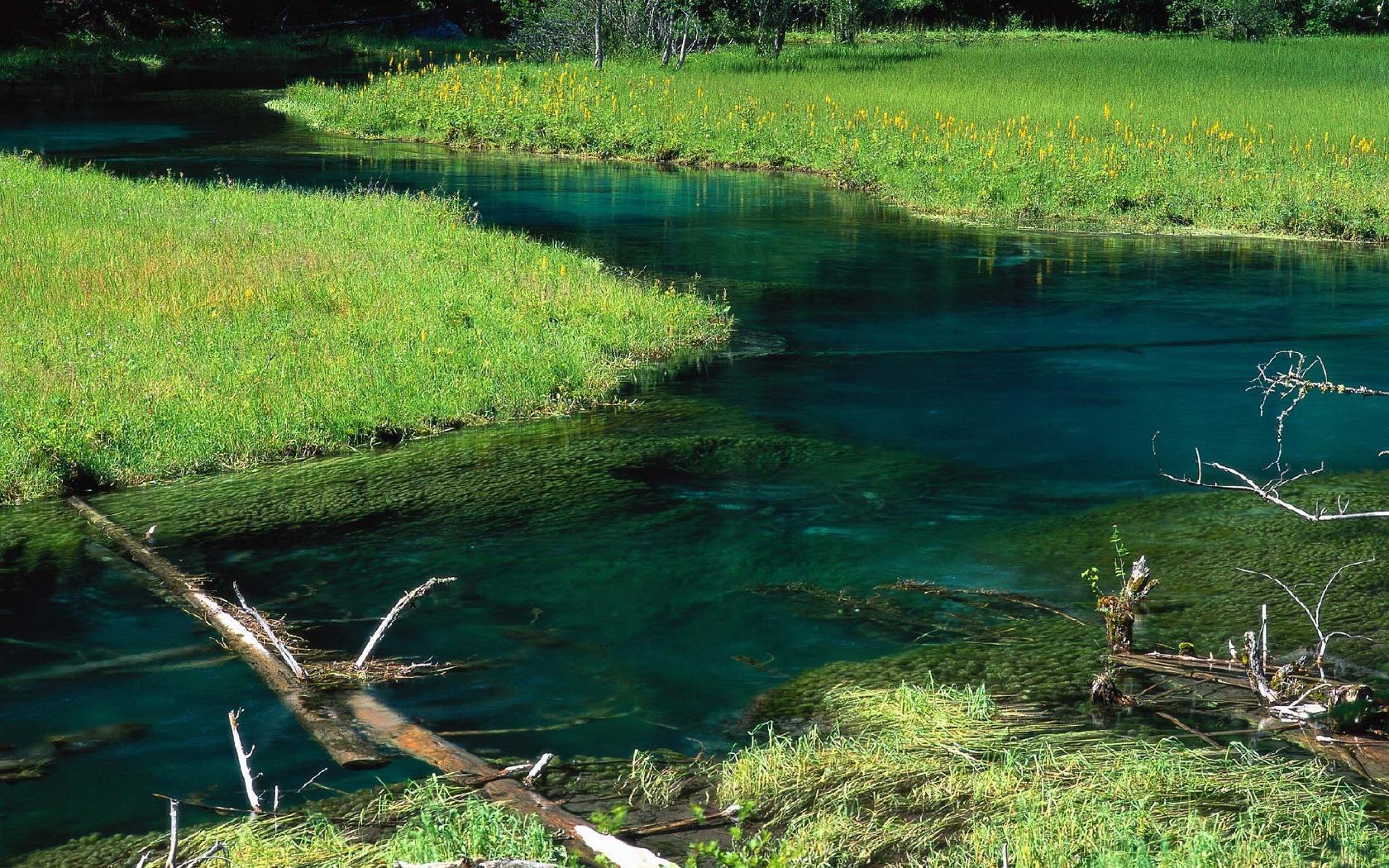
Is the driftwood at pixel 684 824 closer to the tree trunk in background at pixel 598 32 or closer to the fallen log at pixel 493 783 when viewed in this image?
the fallen log at pixel 493 783

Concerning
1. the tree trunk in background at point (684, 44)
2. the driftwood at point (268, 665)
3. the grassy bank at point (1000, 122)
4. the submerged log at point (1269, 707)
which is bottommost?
the driftwood at point (268, 665)

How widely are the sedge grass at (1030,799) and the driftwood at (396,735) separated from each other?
1.80 ft

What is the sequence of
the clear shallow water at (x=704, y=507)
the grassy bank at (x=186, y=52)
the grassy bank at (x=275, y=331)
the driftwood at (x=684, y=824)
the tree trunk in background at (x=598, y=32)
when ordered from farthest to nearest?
the grassy bank at (x=186, y=52)
the tree trunk in background at (x=598, y=32)
the grassy bank at (x=275, y=331)
the clear shallow water at (x=704, y=507)
the driftwood at (x=684, y=824)

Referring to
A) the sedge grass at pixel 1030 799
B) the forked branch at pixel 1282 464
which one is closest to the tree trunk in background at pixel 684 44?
the forked branch at pixel 1282 464

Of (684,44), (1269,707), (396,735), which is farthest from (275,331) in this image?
(684,44)

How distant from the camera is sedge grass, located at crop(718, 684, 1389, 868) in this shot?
439cm

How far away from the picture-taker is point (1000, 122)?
2311 cm

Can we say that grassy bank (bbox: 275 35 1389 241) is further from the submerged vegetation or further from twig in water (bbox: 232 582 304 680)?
the submerged vegetation

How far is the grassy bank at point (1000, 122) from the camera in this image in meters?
19.0

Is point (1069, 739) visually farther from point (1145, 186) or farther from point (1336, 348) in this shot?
point (1145, 186)

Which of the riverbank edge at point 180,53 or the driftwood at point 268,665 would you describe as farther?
the riverbank edge at point 180,53

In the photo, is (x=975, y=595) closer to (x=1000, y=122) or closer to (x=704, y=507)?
(x=704, y=507)

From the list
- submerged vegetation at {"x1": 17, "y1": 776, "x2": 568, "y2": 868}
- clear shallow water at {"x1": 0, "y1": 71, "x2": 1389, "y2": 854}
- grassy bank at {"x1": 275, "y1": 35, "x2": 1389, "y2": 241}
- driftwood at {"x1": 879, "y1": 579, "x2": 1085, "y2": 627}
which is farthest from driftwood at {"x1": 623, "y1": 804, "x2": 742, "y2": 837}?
grassy bank at {"x1": 275, "y1": 35, "x2": 1389, "y2": 241}

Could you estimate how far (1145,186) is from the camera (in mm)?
19156
